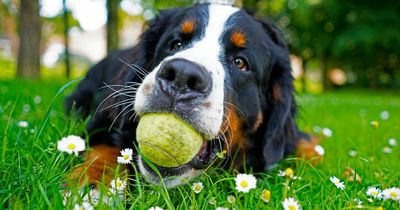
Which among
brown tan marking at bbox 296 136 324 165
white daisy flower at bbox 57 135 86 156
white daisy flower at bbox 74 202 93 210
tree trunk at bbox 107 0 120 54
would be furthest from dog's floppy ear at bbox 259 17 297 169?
tree trunk at bbox 107 0 120 54

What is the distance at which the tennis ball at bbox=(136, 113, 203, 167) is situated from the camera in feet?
7.18

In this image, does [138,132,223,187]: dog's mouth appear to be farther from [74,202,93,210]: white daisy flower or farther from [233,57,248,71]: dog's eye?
[233,57,248,71]: dog's eye

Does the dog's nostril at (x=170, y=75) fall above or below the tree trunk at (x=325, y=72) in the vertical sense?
above

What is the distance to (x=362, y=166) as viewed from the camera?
304cm

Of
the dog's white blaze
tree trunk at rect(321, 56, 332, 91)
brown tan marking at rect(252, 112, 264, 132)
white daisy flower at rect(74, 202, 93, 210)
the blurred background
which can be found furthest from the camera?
tree trunk at rect(321, 56, 332, 91)

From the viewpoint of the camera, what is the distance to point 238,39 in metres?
3.10

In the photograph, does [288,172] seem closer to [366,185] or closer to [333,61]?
[366,185]

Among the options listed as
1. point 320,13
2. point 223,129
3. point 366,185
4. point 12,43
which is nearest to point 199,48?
point 223,129

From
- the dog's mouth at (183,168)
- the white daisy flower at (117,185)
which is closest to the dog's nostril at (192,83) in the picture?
the dog's mouth at (183,168)

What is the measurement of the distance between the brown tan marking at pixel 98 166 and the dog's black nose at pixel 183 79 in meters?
0.52

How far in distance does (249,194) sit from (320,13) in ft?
91.2

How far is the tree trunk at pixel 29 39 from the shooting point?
12.9 metres

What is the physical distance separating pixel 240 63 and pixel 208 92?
81cm

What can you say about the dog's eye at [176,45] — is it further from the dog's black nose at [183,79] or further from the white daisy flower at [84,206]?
the white daisy flower at [84,206]
